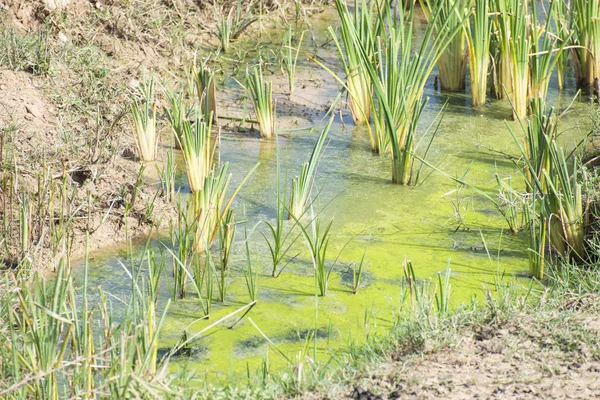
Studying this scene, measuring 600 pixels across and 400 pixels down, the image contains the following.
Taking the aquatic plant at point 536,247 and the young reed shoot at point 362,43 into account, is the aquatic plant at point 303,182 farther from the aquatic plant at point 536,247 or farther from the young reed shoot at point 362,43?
the aquatic plant at point 536,247

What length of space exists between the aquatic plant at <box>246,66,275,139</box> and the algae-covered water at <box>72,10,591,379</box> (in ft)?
0.30

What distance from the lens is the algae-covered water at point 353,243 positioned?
3.09 metres

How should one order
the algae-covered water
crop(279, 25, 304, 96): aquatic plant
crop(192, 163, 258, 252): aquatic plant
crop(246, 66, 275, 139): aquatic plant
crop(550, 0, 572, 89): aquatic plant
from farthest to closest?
crop(279, 25, 304, 96): aquatic plant < crop(550, 0, 572, 89): aquatic plant < crop(246, 66, 275, 139): aquatic plant < crop(192, 163, 258, 252): aquatic plant < the algae-covered water

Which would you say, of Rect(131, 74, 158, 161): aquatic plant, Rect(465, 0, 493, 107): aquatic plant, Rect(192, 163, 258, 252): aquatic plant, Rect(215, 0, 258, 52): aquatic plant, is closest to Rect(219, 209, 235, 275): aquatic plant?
Rect(192, 163, 258, 252): aquatic plant

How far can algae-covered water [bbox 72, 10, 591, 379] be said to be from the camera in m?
3.09

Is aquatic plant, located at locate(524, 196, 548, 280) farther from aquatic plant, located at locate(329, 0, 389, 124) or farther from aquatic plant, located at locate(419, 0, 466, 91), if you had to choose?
aquatic plant, located at locate(419, 0, 466, 91)

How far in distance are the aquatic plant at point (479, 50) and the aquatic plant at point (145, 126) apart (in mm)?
1955

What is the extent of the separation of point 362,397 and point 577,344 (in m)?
0.77

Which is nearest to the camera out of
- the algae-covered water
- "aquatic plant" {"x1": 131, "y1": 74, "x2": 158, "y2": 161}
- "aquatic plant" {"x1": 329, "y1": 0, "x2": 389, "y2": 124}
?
the algae-covered water

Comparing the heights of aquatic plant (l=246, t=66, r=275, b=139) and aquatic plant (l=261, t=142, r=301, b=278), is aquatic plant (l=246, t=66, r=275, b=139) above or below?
above

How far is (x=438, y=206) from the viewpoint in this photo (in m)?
4.18

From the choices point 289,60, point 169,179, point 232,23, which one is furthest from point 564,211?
point 232,23

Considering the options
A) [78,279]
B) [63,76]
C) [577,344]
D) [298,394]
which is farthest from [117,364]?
[63,76]

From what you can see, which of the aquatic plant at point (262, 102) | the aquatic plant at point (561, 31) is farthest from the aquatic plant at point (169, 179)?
the aquatic plant at point (561, 31)
